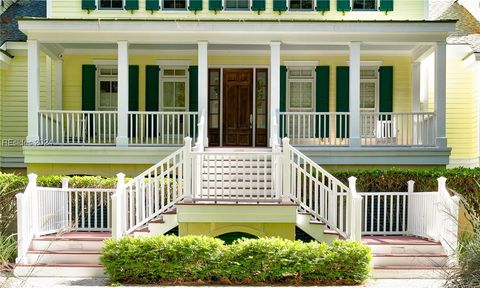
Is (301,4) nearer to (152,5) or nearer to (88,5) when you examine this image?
(152,5)

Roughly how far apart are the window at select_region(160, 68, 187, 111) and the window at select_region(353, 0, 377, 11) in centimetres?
574

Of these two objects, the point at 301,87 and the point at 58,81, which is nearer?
the point at 58,81

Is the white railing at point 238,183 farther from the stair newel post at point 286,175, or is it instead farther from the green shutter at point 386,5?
the green shutter at point 386,5

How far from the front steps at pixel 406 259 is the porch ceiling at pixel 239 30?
701cm

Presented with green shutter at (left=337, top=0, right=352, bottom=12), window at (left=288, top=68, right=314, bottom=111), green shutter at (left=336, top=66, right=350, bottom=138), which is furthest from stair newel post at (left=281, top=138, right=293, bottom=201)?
green shutter at (left=337, top=0, right=352, bottom=12)

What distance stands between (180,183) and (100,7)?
10.0 metres

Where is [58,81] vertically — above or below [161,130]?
above

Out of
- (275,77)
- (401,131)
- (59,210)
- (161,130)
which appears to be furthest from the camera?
(161,130)

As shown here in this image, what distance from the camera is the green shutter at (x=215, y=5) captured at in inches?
809

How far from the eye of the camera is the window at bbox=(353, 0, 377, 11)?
2075 centimetres

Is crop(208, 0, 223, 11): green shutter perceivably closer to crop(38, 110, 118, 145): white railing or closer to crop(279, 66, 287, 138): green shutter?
crop(279, 66, 287, 138): green shutter

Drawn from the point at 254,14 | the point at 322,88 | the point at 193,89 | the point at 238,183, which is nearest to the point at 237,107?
the point at 193,89

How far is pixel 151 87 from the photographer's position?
2061 cm

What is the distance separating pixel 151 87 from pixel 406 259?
10.9m
